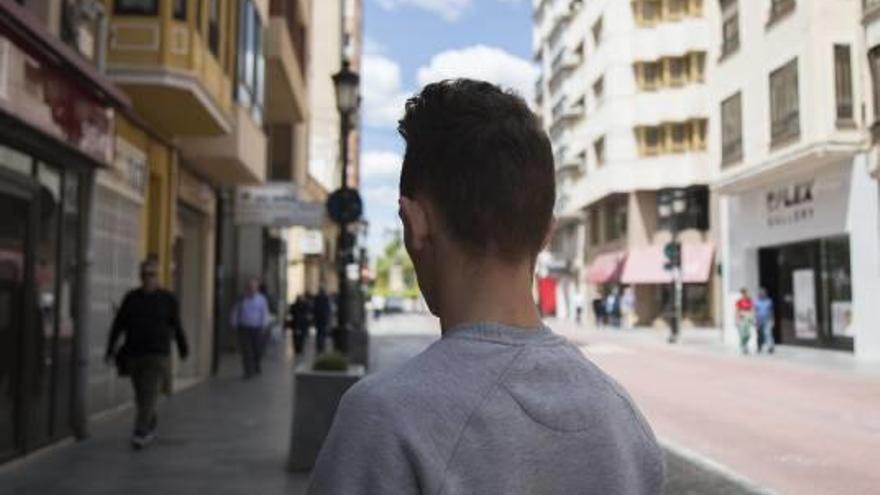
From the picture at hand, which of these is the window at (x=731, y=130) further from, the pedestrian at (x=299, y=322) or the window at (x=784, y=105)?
the pedestrian at (x=299, y=322)

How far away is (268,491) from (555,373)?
6.53 metres

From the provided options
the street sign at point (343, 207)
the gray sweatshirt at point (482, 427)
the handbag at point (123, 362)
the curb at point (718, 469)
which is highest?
the street sign at point (343, 207)

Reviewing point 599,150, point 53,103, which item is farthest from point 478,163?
point 599,150

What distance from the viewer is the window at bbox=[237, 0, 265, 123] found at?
17.1 metres

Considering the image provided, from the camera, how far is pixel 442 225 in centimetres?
139

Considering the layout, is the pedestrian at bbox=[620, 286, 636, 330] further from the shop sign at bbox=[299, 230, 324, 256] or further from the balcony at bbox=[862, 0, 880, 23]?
the balcony at bbox=[862, 0, 880, 23]

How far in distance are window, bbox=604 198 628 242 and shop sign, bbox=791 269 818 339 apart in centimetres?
2060

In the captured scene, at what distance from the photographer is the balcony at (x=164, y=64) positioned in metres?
11.9

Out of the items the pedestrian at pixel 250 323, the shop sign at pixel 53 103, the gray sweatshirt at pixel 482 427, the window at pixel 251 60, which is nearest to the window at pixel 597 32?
Result: the window at pixel 251 60

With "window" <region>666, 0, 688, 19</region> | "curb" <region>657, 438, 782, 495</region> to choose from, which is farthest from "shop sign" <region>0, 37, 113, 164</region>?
"window" <region>666, 0, 688, 19</region>

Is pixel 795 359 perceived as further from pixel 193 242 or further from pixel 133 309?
pixel 133 309

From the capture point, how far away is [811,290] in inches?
1074

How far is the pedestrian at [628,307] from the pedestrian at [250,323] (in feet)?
94.5

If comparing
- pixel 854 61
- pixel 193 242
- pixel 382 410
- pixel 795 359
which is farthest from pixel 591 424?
pixel 854 61
